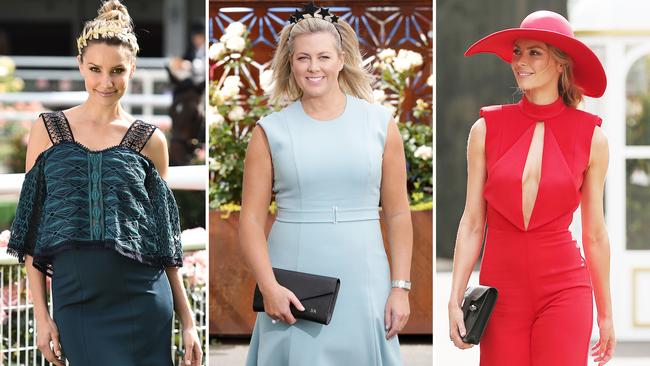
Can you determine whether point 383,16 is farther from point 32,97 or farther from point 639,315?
point 32,97

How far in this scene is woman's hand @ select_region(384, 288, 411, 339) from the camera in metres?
3.65

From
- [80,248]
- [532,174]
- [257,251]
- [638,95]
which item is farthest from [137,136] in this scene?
[638,95]

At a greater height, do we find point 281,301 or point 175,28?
point 175,28

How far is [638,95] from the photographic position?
7.51 metres

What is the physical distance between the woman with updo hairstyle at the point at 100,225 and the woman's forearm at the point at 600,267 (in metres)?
1.31

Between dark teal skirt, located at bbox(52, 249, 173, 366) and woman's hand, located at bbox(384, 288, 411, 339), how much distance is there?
2.33ft

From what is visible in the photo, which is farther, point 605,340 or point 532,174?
point 605,340

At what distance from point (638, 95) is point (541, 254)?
4.13 m

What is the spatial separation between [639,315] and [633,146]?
3.48 feet

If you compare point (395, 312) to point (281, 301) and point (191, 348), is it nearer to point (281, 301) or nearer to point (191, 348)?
point (281, 301)

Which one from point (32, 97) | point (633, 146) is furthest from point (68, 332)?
point (32, 97)

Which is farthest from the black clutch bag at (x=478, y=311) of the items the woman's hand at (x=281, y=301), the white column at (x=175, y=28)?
the white column at (x=175, y=28)

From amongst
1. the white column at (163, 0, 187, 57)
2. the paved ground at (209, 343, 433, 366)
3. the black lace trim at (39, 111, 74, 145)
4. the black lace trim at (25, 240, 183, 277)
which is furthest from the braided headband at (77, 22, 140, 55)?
the white column at (163, 0, 187, 57)

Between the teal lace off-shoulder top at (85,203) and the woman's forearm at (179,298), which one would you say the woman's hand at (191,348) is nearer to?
the woman's forearm at (179,298)
